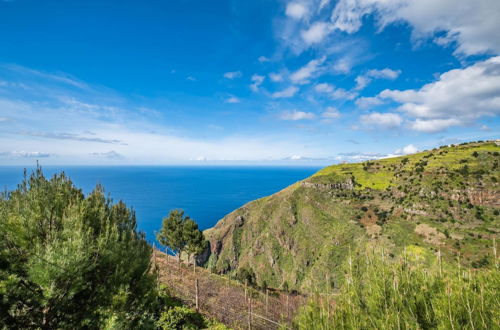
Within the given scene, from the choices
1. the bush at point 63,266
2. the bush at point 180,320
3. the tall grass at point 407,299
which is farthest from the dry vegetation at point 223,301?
the tall grass at point 407,299

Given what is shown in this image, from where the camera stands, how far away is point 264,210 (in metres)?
124

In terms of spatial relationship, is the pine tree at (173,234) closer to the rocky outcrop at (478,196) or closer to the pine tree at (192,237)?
the pine tree at (192,237)

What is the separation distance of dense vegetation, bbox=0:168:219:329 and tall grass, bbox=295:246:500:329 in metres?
6.23

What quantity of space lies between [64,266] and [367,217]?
106 metres

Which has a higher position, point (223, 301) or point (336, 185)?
point (223, 301)

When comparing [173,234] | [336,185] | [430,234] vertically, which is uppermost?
[173,234]

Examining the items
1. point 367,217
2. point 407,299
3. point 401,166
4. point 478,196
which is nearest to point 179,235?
point 407,299

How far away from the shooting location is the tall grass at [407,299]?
550 cm

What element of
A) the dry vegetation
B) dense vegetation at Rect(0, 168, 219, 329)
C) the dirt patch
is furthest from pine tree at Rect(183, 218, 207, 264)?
the dirt patch

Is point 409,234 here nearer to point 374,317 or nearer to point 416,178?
point 416,178

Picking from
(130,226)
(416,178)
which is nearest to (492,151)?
(416,178)

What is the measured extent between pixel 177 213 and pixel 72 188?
990 inches

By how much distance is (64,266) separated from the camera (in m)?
6.55

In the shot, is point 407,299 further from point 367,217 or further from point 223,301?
point 367,217
